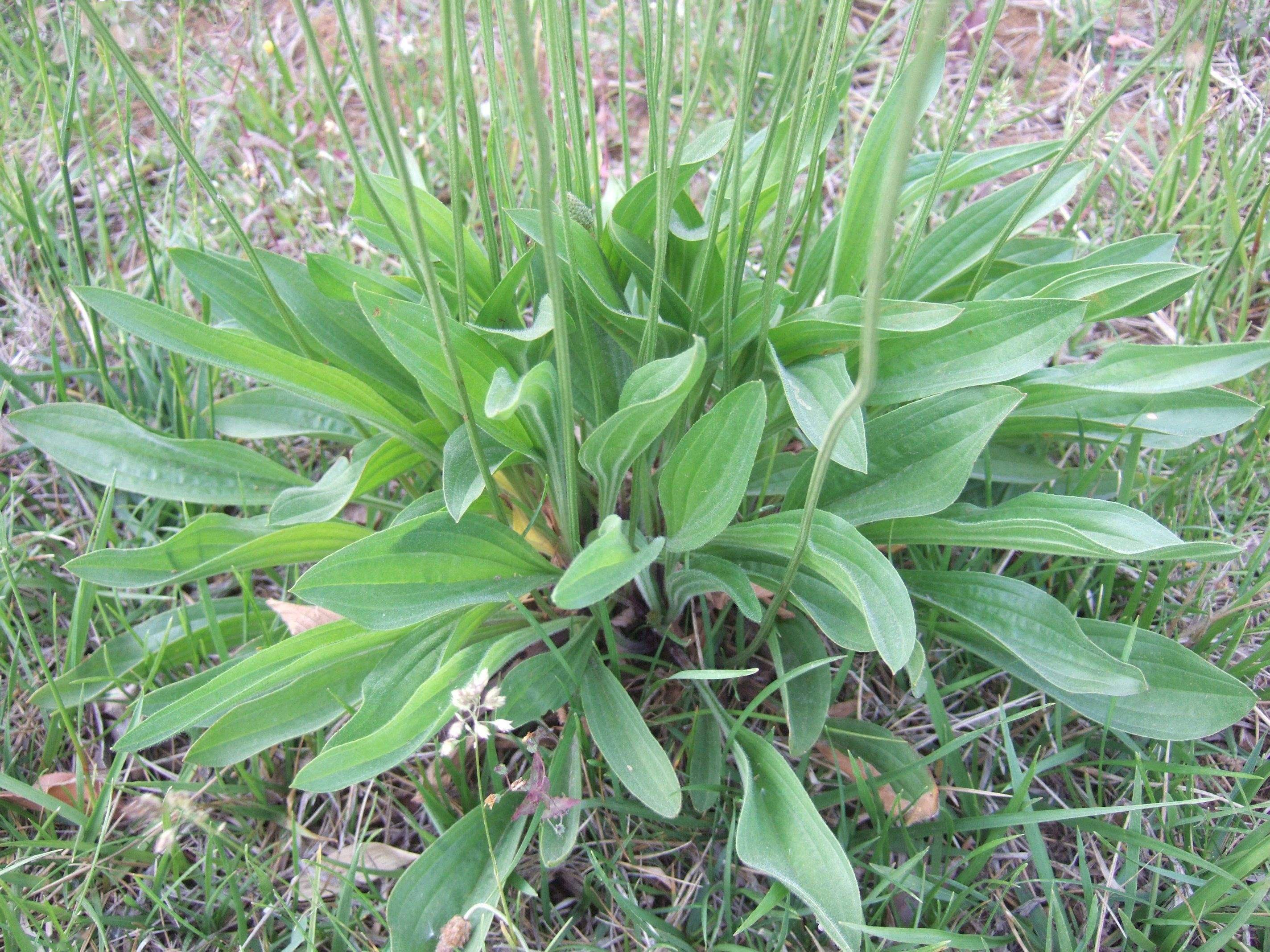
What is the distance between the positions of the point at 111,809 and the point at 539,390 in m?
1.03

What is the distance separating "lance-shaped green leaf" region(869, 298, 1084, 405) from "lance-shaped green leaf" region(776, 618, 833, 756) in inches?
15.7

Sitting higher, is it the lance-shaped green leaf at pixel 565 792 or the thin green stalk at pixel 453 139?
the thin green stalk at pixel 453 139

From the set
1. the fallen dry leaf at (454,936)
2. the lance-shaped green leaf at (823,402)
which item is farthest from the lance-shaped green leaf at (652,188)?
the fallen dry leaf at (454,936)

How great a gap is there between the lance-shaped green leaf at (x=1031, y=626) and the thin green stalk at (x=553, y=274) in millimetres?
567

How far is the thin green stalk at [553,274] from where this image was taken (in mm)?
662

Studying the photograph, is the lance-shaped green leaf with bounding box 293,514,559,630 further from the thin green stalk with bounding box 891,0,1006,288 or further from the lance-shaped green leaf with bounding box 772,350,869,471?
the thin green stalk with bounding box 891,0,1006,288

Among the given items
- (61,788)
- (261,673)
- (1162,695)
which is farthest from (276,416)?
(1162,695)

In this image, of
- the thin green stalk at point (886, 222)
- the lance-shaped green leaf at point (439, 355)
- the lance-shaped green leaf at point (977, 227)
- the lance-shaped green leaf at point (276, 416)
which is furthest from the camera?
the lance-shaped green leaf at point (276, 416)

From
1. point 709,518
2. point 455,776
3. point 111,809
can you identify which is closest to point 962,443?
point 709,518

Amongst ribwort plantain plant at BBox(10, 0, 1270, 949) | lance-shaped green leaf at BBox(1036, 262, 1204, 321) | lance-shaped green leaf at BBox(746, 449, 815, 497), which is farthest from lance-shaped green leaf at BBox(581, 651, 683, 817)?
lance-shaped green leaf at BBox(1036, 262, 1204, 321)

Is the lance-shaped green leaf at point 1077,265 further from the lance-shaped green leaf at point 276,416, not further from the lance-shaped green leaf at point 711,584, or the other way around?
the lance-shaped green leaf at point 276,416

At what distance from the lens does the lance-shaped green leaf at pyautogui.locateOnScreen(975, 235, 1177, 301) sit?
→ 159 cm

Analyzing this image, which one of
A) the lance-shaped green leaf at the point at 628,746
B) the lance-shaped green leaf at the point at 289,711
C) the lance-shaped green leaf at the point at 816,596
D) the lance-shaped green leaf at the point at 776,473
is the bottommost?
the lance-shaped green leaf at the point at 628,746

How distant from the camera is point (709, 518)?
1.26 metres
